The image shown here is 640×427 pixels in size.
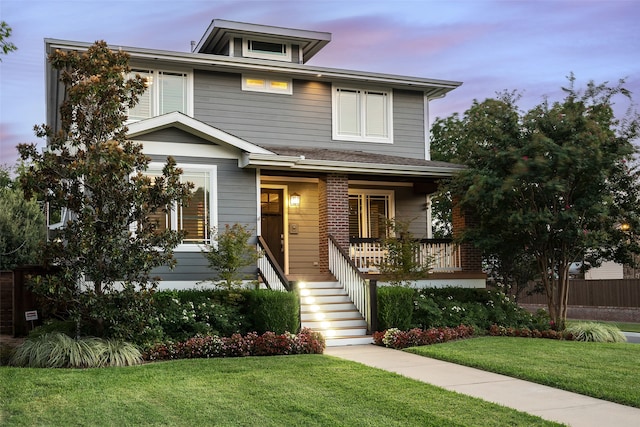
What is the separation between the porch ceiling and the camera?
1568cm

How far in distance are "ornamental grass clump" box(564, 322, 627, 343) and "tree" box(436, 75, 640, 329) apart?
0.91 metres

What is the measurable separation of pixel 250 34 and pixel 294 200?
5087mm

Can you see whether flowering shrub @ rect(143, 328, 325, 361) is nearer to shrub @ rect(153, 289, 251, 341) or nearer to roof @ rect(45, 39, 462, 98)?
shrub @ rect(153, 289, 251, 341)

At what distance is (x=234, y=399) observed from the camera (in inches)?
315

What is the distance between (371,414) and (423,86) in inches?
571

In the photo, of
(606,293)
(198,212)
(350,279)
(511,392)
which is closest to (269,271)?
(350,279)

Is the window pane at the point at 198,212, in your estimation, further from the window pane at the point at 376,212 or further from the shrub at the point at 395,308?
the window pane at the point at 376,212

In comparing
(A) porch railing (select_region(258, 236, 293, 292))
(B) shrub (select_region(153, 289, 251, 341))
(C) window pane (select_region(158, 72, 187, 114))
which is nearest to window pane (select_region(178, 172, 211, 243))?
(A) porch railing (select_region(258, 236, 293, 292))

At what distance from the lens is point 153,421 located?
7.09 meters

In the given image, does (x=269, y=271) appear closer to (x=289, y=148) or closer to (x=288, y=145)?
(x=289, y=148)

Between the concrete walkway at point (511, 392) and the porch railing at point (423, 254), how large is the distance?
5.48 meters

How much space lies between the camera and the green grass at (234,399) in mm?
7145

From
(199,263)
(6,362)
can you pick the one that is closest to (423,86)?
(199,263)

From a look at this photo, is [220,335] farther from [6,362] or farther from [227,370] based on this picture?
[6,362]
